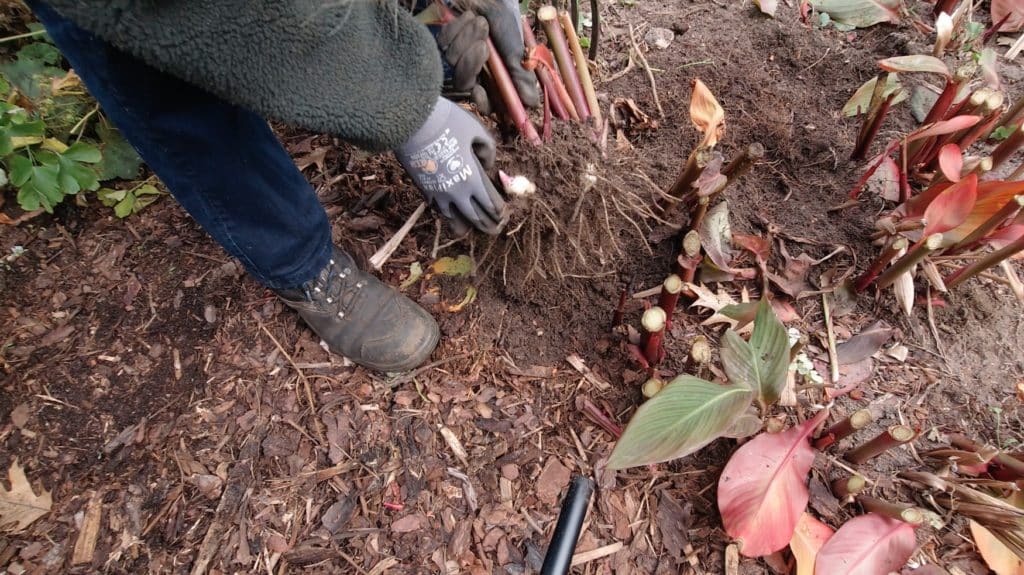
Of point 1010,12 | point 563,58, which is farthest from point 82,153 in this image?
point 1010,12

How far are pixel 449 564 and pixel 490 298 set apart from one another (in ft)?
2.13

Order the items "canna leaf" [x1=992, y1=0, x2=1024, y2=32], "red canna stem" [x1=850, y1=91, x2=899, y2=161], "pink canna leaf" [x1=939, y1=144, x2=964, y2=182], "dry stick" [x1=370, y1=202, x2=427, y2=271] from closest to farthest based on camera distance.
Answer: "pink canna leaf" [x1=939, y1=144, x2=964, y2=182] → "red canna stem" [x1=850, y1=91, x2=899, y2=161] → "dry stick" [x1=370, y1=202, x2=427, y2=271] → "canna leaf" [x1=992, y1=0, x2=1024, y2=32]

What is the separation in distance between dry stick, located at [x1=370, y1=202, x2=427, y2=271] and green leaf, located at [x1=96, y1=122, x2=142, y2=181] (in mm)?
837

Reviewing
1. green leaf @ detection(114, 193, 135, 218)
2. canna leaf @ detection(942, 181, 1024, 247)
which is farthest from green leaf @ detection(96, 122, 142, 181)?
canna leaf @ detection(942, 181, 1024, 247)

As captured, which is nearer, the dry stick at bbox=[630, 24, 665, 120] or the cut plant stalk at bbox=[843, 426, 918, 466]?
the cut plant stalk at bbox=[843, 426, 918, 466]

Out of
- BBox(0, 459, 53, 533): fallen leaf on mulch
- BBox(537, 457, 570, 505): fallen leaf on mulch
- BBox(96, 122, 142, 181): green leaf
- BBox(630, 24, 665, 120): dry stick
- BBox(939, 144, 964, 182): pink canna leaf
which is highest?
BBox(939, 144, 964, 182): pink canna leaf

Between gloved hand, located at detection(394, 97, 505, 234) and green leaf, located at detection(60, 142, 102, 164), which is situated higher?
gloved hand, located at detection(394, 97, 505, 234)

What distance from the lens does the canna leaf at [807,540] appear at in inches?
42.9

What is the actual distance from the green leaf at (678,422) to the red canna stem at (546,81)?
727 mm

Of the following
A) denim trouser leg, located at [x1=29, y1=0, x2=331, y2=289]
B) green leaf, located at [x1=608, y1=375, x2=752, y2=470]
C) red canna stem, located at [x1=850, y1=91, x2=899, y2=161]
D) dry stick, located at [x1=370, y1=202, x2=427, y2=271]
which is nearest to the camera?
denim trouser leg, located at [x1=29, y1=0, x2=331, y2=289]

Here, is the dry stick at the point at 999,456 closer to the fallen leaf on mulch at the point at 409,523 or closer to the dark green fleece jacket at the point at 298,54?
the fallen leaf on mulch at the point at 409,523

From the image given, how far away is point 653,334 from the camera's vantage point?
1.18m

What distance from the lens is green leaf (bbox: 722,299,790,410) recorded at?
1.09 m

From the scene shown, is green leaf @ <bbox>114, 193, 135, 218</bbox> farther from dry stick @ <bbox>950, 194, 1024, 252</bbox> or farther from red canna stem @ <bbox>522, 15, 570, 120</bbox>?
dry stick @ <bbox>950, 194, 1024, 252</bbox>
